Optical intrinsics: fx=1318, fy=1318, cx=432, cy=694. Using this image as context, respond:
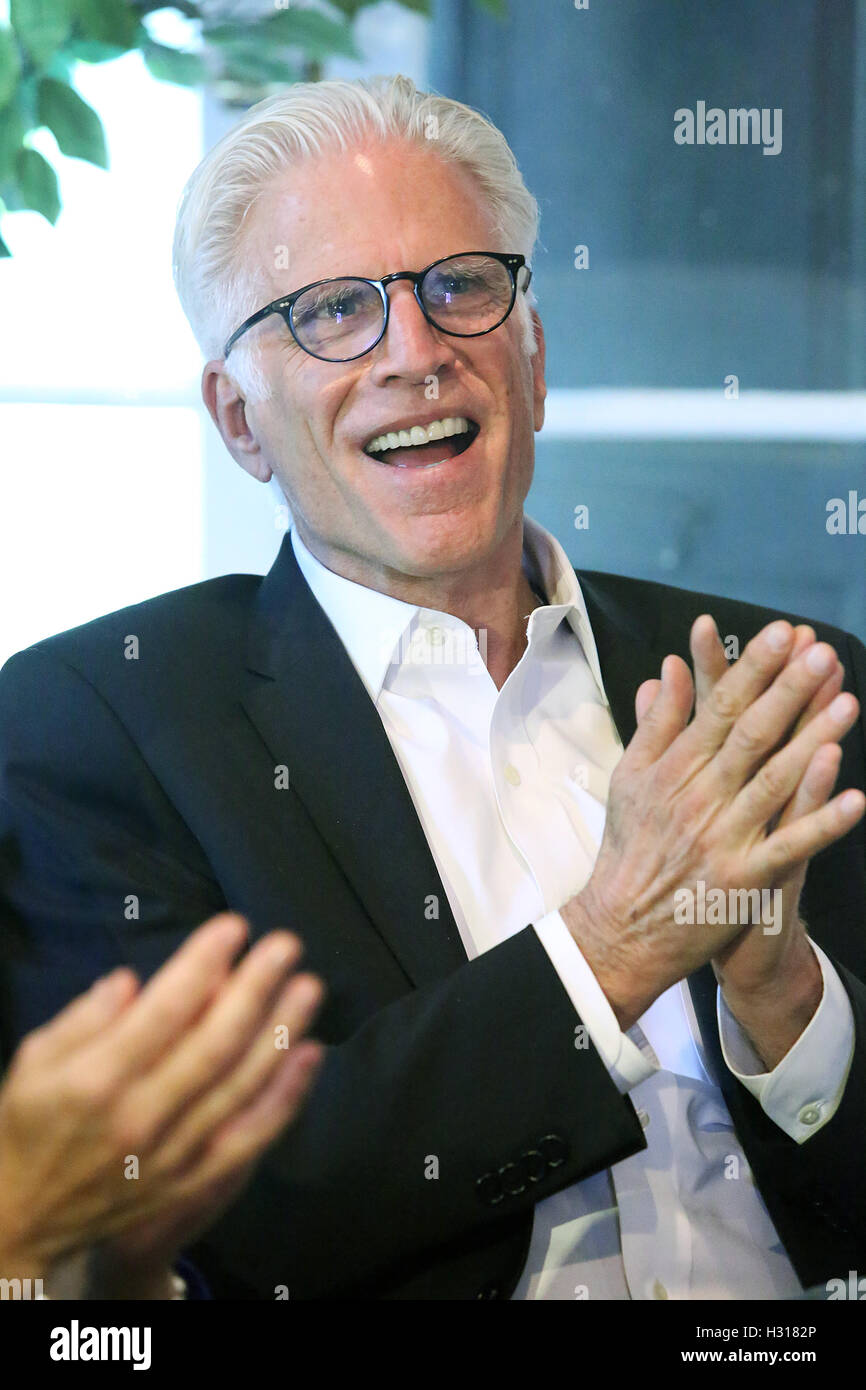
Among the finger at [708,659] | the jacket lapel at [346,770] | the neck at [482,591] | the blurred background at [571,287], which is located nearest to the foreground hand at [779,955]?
the finger at [708,659]

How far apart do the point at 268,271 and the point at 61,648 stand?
1.34ft

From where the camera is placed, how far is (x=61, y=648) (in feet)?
4.02

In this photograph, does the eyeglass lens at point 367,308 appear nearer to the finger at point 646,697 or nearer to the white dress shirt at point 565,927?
the white dress shirt at point 565,927

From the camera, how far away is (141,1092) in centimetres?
78

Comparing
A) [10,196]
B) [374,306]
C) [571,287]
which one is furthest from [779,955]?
[10,196]

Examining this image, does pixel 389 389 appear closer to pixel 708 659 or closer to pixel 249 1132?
pixel 708 659

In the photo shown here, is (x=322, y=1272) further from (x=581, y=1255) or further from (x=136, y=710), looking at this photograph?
(x=136, y=710)

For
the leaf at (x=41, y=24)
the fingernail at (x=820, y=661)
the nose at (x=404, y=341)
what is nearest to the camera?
the fingernail at (x=820, y=661)

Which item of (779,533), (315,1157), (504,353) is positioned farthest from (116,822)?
(779,533)

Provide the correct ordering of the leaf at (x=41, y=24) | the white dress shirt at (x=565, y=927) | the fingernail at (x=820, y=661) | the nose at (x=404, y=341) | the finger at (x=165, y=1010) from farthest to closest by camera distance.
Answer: the leaf at (x=41, y=24)
the nose at (x=404, y=341)
the white dress shirt at (x=565, y=927)
the fingernail at (x=820, y=661)
the finger at (x=165, y=1010)

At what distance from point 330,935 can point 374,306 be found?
58 cm

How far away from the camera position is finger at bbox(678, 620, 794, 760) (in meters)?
0.95

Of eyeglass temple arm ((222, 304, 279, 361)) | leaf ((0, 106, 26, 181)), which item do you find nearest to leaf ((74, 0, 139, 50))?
leaf ((0, 106, 26, 181))

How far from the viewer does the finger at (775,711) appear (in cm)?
94
